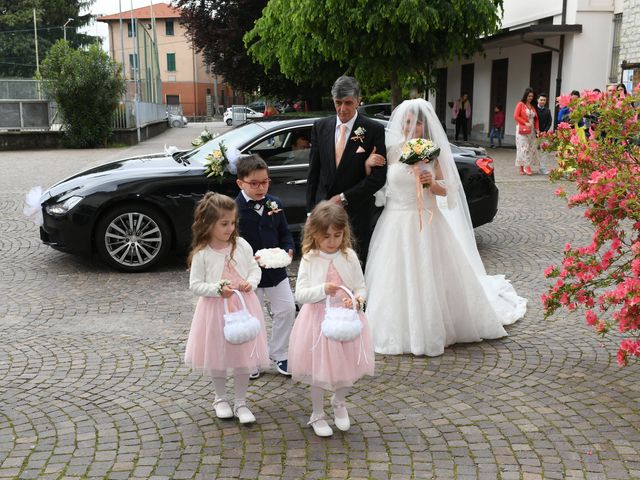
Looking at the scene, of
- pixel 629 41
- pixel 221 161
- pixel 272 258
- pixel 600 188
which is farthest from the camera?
pixel 629 41

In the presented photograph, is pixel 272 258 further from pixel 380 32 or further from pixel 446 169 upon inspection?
pixel 380 32

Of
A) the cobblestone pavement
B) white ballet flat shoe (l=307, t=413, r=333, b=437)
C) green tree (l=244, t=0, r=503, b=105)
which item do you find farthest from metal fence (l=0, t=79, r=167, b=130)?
white ballet flat shoe (l=307, t=413, r=333, b=437)

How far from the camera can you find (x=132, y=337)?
5.52 m

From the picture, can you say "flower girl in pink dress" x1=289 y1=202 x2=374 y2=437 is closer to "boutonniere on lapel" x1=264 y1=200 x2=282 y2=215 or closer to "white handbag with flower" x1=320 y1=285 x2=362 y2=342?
"white handbag with flower" x1=320 y1=285 x2=362 y2=342

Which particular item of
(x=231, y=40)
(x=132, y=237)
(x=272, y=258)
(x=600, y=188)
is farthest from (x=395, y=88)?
(x=272, y=258)

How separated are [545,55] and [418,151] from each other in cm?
2064

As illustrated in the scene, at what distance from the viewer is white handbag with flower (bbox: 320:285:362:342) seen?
3635mm

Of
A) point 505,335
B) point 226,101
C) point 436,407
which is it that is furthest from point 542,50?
point 226,101

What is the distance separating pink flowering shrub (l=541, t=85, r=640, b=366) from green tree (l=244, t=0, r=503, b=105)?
14.3 meters

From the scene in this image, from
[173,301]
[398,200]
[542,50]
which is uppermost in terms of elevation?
[542,50]

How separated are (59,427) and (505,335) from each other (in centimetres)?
328

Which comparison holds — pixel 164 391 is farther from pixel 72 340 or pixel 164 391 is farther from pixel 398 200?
pixel 398 200

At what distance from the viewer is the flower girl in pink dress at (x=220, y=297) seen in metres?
3.88

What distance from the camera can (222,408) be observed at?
4070 millimetres
